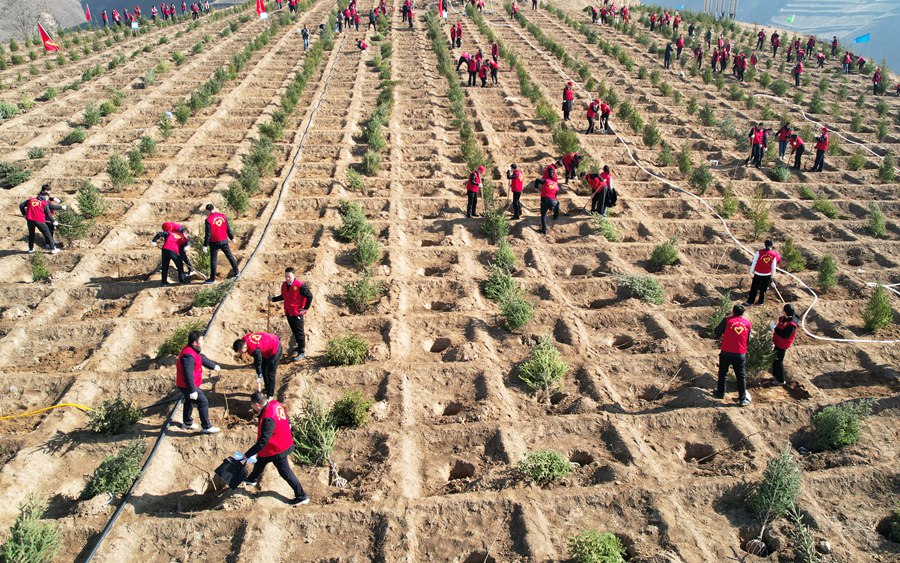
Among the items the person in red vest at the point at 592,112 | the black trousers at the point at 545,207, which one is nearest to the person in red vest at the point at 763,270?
the black trousers at the point at 545,207

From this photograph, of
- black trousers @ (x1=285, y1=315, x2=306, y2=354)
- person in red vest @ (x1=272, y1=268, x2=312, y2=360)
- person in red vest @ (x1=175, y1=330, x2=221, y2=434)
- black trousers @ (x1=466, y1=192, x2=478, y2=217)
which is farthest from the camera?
black trousers @ (x1=466, y1=192, x2=478, y2=217)

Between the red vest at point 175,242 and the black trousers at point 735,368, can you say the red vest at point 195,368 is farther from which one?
the black trousers at point 735,368

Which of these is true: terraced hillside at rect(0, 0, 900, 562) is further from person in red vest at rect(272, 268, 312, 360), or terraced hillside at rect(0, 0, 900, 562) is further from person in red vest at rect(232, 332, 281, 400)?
person in red vest at rect(272, 268, 312, 360)

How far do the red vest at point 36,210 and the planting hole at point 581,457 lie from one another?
11.2 metres

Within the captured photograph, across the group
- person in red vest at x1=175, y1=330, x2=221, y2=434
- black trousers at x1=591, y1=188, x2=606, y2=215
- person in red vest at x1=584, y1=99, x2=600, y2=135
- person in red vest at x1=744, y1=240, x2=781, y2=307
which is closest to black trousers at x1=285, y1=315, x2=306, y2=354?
person in red vest at x1=175, y1=330, x2=221, y2=434

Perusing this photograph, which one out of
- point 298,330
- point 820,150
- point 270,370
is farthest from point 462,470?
point 820,150

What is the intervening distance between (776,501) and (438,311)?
6.13m

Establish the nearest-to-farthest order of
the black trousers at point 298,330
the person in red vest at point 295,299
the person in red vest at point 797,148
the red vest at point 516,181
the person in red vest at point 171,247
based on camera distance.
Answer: the person in red vest at point 295,299 < the black trousers at point 298,330 < the person in red vest at point 171,247 < the red vest at point 516,181 < the person in red vest at point 797,148

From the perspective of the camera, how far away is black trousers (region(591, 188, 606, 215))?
13953 millimetres

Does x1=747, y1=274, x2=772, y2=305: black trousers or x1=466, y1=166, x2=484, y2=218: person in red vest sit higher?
x1=466, y1=166, x2=484, y2=218: person in red vest

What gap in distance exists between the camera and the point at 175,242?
35.6 feet

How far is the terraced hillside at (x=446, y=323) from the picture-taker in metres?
6.84

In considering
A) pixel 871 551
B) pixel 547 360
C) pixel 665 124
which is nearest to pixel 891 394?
pixel 871 551

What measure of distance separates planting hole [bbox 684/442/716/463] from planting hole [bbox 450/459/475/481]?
9.61 ft
